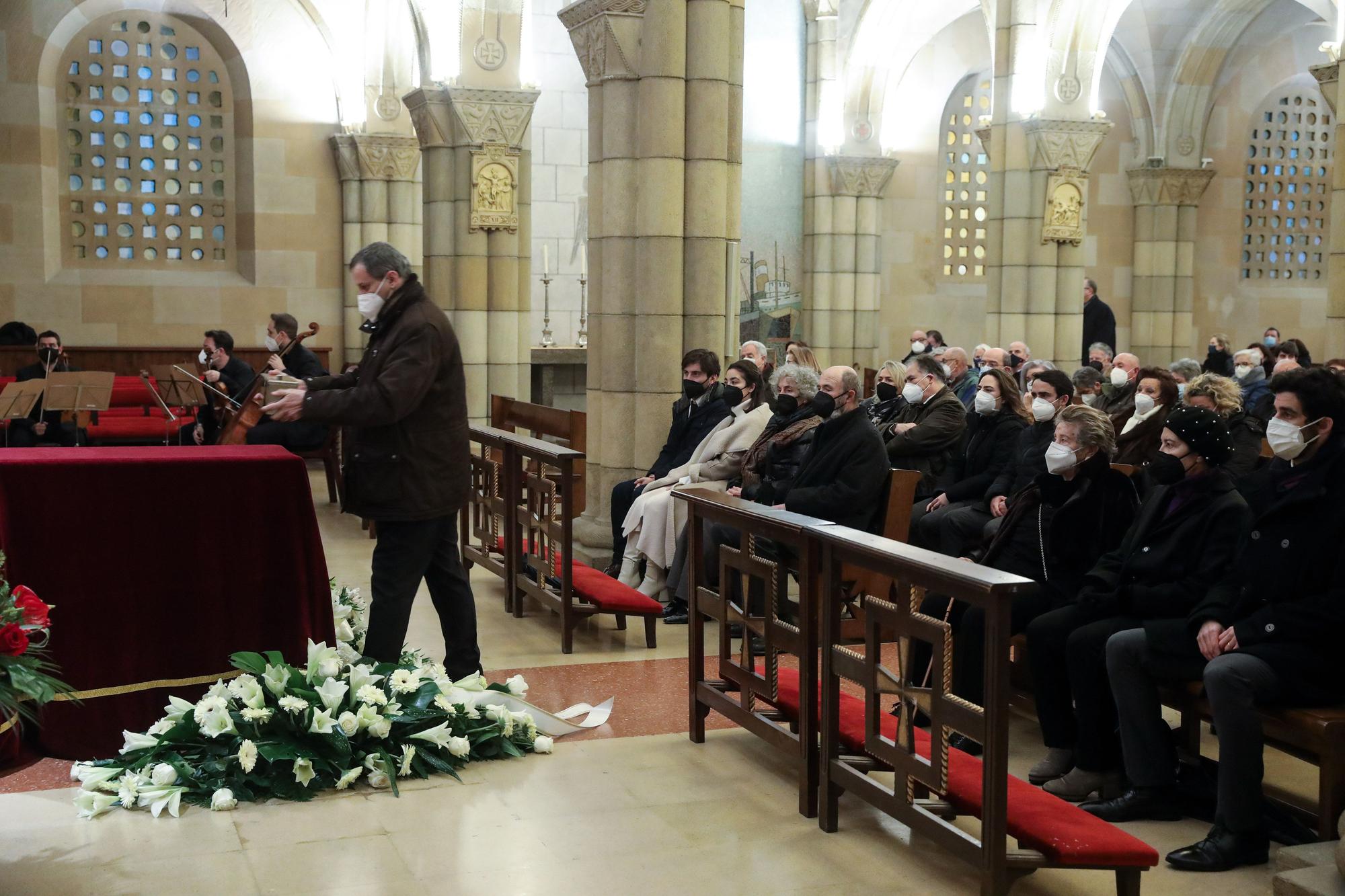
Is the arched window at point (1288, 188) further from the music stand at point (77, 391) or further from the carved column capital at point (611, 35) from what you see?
the music stand at point (77, 391)

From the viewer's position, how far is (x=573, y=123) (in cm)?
1557

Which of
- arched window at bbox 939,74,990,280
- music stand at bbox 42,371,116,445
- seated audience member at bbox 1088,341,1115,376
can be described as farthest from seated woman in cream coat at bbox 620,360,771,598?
arched window at bbox 939,74,990,280

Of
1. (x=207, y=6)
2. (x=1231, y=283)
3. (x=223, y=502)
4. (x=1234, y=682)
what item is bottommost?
(x=1234, y=682)

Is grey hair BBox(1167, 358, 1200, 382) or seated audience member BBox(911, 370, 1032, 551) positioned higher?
grey hair BBox(1167, 358, 1200, 382)

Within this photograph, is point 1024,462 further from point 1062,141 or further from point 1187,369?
point 1062,141

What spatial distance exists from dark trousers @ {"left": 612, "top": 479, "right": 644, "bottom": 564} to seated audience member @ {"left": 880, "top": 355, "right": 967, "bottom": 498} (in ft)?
4.71

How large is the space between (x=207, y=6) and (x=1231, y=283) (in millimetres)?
14028

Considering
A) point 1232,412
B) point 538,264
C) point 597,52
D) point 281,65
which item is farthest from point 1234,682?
point 281,65

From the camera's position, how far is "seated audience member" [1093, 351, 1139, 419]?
27.2 feet

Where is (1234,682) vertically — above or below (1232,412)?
below

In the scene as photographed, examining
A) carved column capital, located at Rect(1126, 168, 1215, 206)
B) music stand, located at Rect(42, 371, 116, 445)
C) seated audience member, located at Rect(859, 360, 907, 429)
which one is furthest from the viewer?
carved column capital, located at Rect(1126, 168, 1215, 206)

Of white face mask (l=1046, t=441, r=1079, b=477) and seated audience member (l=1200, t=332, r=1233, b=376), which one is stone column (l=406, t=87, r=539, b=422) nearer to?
seated audience member (l=1200, t=332, r=1233, b=376)

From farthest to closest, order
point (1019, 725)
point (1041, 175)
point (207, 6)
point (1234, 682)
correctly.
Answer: point (207, 6)
point (1041, 175)
point (1019, 725)
point (1234, 682)

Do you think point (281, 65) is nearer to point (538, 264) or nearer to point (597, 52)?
point (538, 264)
